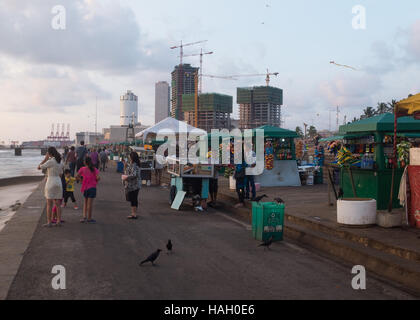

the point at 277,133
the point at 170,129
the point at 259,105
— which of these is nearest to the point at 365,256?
the point at 277,133

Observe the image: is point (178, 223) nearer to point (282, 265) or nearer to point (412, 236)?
point (282, 265)

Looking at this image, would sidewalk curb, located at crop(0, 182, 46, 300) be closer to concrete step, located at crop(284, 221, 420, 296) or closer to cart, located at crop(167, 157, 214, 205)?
cart, located at crop(167, 157, 214, 205)

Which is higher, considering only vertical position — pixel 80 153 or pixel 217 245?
pixel 80 153

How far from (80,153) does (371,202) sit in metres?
14.8

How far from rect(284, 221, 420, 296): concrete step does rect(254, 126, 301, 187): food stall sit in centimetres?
932

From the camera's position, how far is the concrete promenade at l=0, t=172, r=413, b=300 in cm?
598

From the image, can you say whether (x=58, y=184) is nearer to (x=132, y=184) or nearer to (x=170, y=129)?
(x=132, y=184)

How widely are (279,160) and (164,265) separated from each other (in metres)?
13.5

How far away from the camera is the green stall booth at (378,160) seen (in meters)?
11.4

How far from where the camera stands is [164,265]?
742 centimetres

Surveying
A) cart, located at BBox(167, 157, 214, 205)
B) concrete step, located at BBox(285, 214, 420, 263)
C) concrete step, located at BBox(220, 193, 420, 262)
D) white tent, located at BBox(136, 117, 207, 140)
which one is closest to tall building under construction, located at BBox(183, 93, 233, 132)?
white tent, located at BBox(136, 117, 207, 140)
